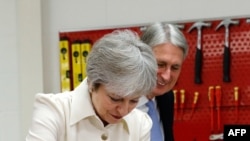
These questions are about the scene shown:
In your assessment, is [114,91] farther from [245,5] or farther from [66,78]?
[66,78]

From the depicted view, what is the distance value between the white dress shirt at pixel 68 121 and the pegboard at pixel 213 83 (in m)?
1.06

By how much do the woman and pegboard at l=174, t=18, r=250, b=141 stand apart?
1012 mm

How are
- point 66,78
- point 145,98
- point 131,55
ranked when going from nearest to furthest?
point 131,55, point 145,98, point 66,78

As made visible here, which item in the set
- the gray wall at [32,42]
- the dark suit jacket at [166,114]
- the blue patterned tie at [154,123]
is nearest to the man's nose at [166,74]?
the blue patterned tie at [154,123]

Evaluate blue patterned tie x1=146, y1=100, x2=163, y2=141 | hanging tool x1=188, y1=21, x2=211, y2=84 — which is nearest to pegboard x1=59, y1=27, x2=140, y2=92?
hanging tool x1=188, y1=21, x2=211, y2=84

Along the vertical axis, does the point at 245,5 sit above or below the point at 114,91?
above

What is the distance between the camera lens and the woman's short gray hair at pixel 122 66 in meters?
1.11

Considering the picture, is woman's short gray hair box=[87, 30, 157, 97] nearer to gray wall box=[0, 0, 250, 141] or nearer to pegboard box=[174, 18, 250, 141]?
pegboard box=[174, 18, 250, 141]

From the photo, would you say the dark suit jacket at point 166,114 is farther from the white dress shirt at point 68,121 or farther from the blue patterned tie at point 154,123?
the white dress shirt at point 68,121

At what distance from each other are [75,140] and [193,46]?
48.2 inches

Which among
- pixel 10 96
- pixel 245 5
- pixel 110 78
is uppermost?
pixel 245 5

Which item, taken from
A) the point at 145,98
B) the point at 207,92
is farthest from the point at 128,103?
the point at 207,92

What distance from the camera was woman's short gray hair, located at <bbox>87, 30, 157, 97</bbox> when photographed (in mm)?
1114

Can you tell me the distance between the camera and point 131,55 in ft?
3.68
